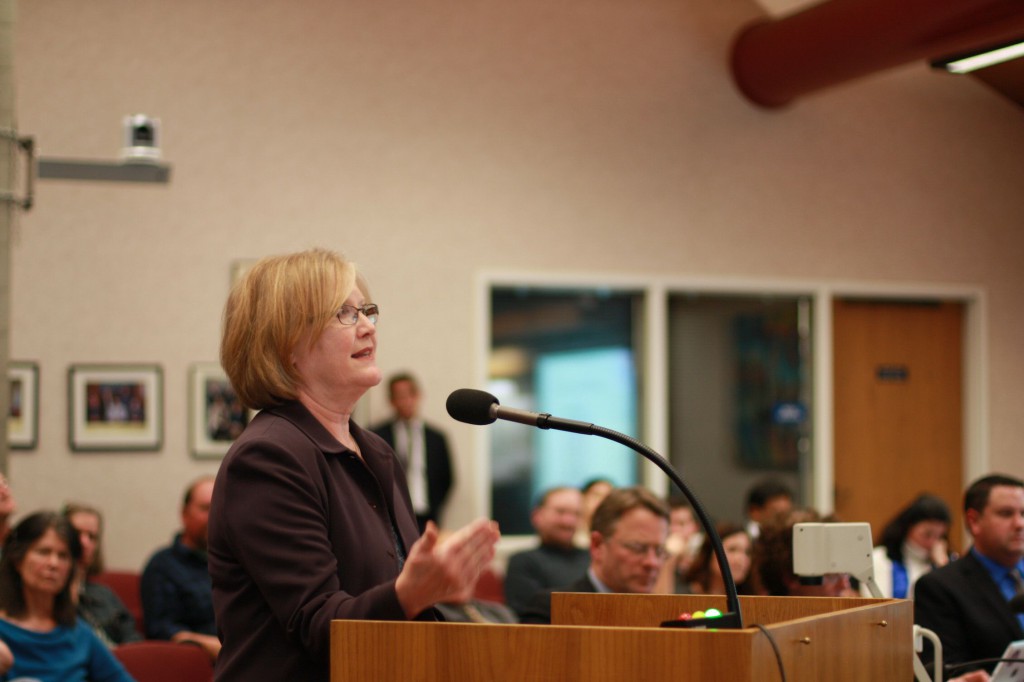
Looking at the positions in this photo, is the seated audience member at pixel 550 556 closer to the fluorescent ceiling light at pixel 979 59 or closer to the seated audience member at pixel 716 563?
the seated audience member at pixel 716 563

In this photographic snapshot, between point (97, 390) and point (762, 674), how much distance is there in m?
6.23

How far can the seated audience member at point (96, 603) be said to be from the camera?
17.9 ft

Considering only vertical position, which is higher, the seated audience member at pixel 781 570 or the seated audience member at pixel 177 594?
the seated audience member at pixel 781 570

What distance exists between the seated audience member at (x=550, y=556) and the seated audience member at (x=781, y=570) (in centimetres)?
231

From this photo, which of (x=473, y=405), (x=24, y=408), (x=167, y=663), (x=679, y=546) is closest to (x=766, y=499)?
(x=679, y=546)

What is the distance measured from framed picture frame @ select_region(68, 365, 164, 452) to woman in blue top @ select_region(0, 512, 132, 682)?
2943mm

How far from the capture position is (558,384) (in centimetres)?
822

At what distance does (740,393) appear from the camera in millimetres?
8578

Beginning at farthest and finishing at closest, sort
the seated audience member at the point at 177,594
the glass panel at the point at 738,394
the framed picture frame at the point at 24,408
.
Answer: the glass panel at the point at 738,394 → the framed picture frame at the point at 24,408 → the seated audience member at the point at 177,594

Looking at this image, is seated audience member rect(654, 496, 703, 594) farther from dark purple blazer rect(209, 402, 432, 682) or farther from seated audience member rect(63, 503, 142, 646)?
dark purple blazer rect(209, 402, 432, 682)

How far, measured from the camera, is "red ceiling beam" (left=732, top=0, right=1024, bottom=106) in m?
6.62

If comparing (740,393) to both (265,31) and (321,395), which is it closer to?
(265,31)

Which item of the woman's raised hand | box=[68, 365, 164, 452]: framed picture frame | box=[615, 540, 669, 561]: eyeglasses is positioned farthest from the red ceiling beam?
the woman's raised hand

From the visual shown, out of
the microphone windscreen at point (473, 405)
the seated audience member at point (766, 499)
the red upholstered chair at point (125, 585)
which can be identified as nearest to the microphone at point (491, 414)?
the microphone windscreen at point (473, 405)
